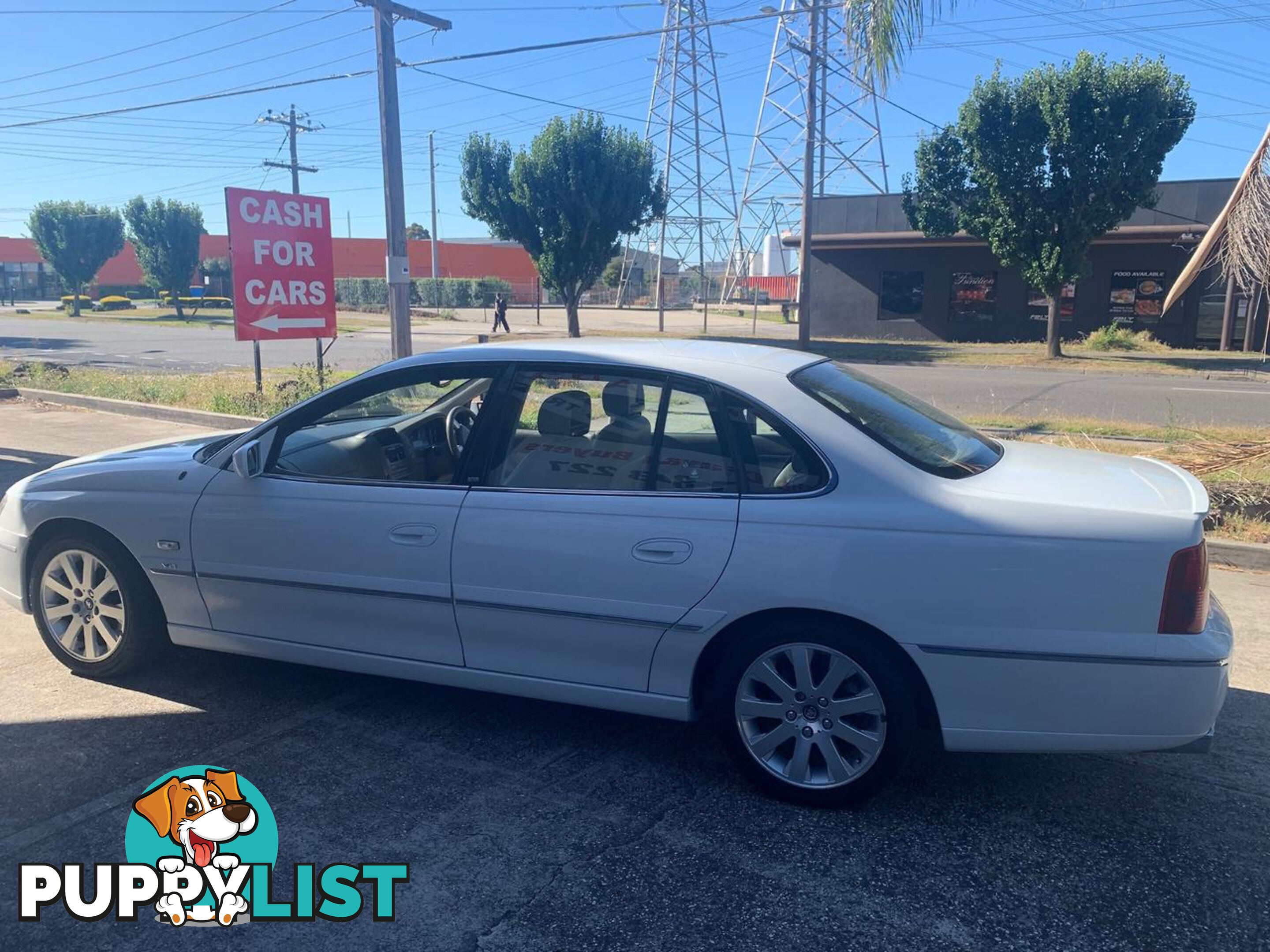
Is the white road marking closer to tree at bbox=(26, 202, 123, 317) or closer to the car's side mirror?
the car's side mirror

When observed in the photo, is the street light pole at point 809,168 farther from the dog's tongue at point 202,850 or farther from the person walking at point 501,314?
the dog's tongue at point 202,850

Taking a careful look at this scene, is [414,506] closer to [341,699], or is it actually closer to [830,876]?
[341,699]

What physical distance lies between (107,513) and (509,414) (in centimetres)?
190

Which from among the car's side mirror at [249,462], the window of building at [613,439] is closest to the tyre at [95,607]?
the car's side mirror at [249,462]

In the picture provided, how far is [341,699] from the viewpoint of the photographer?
4457mm

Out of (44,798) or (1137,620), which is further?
(44,798)

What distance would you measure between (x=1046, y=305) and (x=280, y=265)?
962 inches

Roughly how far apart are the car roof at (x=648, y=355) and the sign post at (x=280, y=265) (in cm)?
847

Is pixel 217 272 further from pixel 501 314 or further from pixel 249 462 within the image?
pixel 249 462

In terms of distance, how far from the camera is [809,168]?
2317 cm

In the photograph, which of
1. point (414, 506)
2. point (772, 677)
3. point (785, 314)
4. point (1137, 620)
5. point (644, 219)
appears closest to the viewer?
point (1137, 620)

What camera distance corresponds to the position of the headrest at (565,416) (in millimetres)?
4000

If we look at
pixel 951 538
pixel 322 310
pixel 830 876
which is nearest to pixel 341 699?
pixel 830 876

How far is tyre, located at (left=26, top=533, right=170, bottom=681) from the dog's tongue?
143 centimetres
